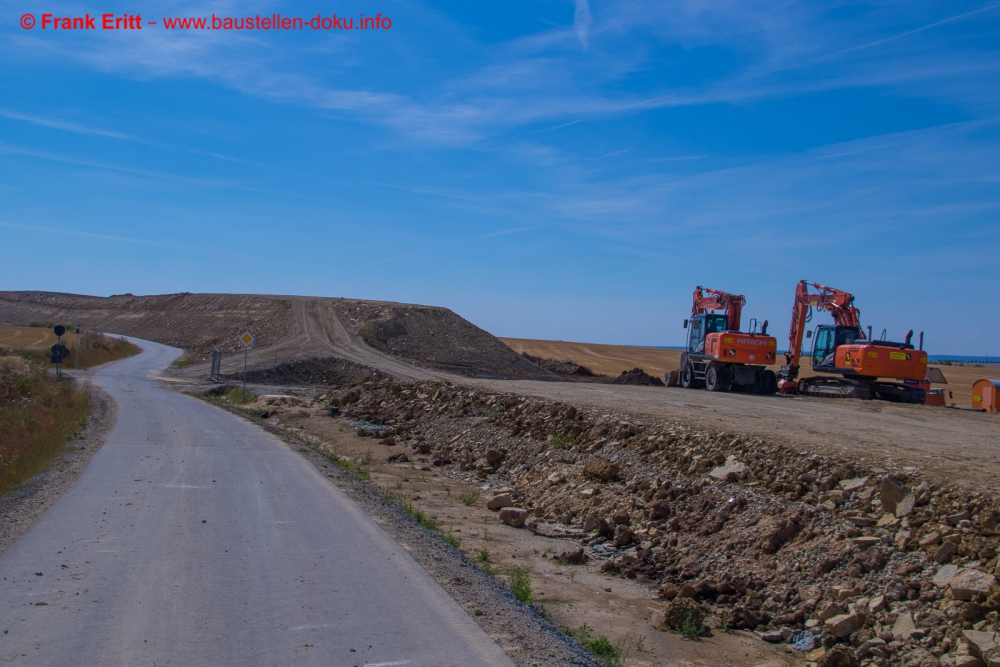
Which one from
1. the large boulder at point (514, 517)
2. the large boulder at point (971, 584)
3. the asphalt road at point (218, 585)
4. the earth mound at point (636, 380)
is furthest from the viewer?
the earth mound at point (636, 380)

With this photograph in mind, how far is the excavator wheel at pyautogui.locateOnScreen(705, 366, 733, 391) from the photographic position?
26.9 meters

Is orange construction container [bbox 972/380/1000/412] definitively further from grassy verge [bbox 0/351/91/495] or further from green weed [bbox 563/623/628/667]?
grassy verge [bbox 0/351/91/495]

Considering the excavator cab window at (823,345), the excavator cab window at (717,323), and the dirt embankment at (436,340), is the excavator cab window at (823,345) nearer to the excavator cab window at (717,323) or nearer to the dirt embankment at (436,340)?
the excavator cab window at (717,323)

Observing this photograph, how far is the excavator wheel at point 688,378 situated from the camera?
29031mm

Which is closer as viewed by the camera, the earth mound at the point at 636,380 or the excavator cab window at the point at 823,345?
the excavator cab window at the point at 823,345

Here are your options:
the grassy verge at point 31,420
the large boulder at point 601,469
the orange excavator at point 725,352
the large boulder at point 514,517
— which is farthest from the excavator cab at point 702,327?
the grassy verge at point 31,420

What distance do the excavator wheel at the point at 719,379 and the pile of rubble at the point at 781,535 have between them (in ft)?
41.6

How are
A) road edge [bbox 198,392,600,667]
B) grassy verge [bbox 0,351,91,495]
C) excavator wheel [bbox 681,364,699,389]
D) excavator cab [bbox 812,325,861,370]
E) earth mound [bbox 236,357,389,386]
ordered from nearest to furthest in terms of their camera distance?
road edge [bbox 198,392,600,667] → grassy verge [bbox 0,351,91,495] → excavator cab [bbox 812,325,861,370] → excavator wheel [bbox 681,364,699,389] → earth mound [bbox 236,357,389,386]

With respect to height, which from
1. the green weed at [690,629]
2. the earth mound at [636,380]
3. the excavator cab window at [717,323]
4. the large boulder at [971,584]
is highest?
the excavator cab window at [717,323]

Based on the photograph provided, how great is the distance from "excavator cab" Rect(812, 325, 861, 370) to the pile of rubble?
1373 centimetres

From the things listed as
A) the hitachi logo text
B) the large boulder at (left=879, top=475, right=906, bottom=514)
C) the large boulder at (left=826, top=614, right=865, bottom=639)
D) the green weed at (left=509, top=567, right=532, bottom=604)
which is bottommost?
the green weed at (left=509, top=567, right=532, bottom=604)

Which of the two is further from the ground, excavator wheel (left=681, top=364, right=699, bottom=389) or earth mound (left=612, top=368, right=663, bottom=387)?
excavator wheel (left=681, top=364, right=699, bottom=389)

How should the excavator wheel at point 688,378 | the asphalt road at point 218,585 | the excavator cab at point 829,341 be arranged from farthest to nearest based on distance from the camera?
1. the excavator wheel at point 688,378
2. the excavator cab at point 829,341
3. the asphalt road at point 218,585

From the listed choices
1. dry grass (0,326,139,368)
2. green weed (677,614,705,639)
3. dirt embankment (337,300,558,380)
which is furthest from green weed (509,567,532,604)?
dry grass (0,326,139,368)
